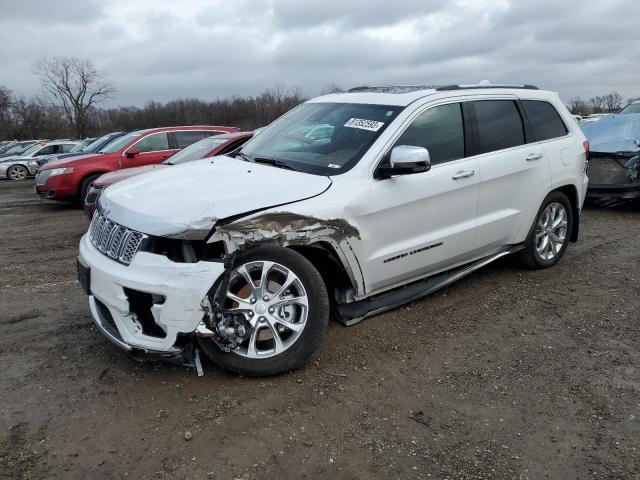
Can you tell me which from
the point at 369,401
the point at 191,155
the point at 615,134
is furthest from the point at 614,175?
the point at 369,401

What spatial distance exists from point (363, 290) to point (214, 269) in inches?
48.3

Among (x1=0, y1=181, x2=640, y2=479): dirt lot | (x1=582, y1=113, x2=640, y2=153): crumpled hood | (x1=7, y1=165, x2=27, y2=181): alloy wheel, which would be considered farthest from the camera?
(x1=7, y1=165, x2=27, y2=181): alloy wheel

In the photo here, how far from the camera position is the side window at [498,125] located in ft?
14.9

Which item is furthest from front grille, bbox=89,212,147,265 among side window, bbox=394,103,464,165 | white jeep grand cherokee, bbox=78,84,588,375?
side window, bbox=394,103,464,165

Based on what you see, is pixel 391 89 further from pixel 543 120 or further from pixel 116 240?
pixel 116 240

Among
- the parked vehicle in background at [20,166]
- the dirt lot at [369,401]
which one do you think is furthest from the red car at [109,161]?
the parked vehicle in background at [20,166]

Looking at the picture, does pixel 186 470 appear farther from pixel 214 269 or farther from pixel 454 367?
pixel 454 367

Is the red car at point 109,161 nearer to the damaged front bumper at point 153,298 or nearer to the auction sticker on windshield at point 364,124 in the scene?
the auction sticker on windshield at point 364,124

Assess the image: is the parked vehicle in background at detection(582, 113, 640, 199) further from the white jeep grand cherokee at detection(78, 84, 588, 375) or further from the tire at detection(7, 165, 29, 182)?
the tire at detection(7, 165, 29, 182)

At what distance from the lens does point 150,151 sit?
11055 millimetres

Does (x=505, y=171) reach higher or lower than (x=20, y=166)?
higher

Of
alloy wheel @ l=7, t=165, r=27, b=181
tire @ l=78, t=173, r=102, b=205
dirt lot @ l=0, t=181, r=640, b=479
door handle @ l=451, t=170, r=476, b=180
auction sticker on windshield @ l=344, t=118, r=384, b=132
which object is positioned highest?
auction sticker on windshield @ l=344, t=118, r=384, b=132

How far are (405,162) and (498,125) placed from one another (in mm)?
1589

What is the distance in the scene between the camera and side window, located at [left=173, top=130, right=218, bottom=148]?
11219mm
